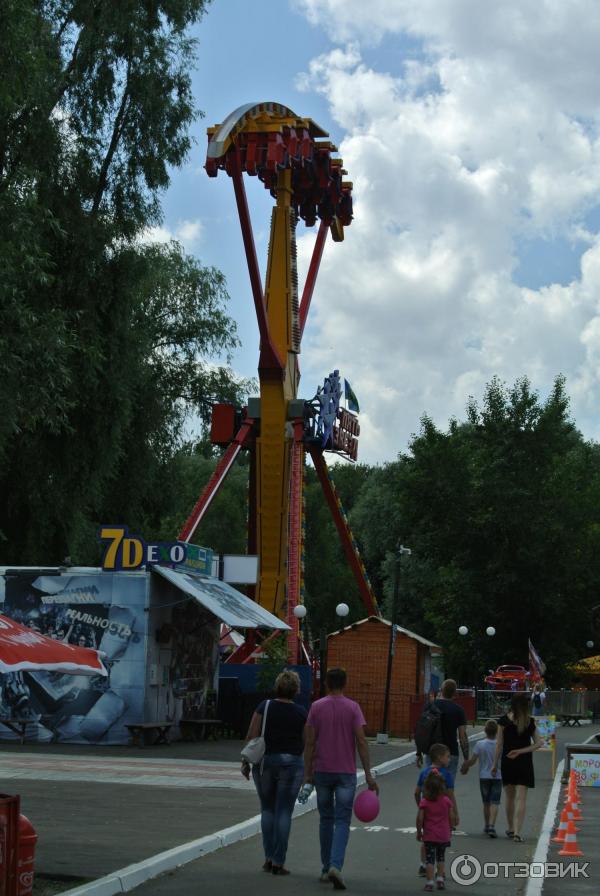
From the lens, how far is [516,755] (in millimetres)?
14844

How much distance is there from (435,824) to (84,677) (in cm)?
1744

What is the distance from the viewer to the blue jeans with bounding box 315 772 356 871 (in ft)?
35.9

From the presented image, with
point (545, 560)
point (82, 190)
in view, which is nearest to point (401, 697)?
point (82, 190)

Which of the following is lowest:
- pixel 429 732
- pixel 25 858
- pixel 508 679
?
pixel 508 679

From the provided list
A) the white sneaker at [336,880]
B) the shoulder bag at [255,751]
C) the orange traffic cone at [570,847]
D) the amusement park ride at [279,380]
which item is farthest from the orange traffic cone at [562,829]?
the amusement park ride at [279,380]

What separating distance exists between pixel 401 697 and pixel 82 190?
60.4 feet

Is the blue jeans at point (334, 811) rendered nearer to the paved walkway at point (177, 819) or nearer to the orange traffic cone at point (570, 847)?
the paved walkway at point (177, 819)

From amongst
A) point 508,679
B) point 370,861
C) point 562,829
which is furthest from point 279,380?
point 370,861

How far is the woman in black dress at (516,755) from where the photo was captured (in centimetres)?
1478

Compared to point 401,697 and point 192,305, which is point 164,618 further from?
point 192,305

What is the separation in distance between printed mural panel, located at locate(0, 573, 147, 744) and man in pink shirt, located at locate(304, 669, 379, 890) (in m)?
16.7

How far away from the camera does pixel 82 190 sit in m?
30.3

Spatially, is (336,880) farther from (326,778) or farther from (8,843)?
(8,843)

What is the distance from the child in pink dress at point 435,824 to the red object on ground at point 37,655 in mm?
3000
